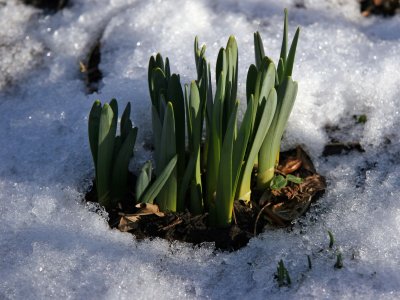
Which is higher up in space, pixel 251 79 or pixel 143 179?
pixel 251 79

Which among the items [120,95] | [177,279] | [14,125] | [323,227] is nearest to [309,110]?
[323,227]

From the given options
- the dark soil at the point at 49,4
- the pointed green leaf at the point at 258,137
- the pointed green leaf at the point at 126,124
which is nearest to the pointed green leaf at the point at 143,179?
the pointed green leaf at the point at 126,124

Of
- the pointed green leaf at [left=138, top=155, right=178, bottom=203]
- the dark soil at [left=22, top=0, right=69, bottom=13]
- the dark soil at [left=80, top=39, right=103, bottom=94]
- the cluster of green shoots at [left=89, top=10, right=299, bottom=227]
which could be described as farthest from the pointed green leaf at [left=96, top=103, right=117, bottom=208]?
the dark soil at [left=22, top=0, right=69, bottom=13]

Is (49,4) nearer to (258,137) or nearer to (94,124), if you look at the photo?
(94,124)

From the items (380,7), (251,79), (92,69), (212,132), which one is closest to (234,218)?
(212,132)

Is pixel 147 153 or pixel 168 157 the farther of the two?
pixel 147 153

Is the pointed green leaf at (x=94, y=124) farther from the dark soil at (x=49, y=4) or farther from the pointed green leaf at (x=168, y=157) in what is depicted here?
the dark soil at (x=49, y=4)
